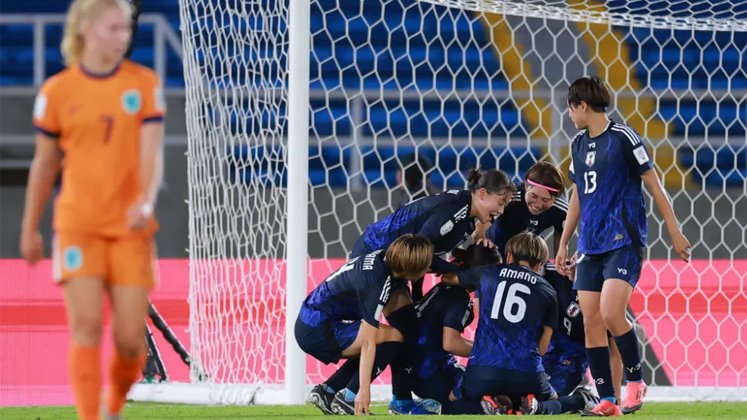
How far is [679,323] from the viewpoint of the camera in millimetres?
7781

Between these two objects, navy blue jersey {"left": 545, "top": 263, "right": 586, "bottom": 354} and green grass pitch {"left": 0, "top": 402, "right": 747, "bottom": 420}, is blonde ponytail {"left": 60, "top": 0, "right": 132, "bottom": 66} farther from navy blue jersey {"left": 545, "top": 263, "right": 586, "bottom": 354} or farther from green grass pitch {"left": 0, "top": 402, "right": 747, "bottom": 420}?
navy blue jersey {"left": 545, "top": 263, "right": 586, "bottom": 354}

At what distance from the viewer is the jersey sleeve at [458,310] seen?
15.5ft

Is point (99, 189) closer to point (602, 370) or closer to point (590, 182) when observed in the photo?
point (590, 182)

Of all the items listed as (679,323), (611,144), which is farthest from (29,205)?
(679,323)

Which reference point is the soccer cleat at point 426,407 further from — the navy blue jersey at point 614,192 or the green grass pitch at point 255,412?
the navy blue jersey at point 614,192

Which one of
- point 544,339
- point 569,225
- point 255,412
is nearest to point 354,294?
point 255,412

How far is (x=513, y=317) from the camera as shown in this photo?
4.49m

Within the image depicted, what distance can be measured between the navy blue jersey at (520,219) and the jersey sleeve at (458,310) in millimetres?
331

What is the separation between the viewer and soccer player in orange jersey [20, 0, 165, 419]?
9.29 feet

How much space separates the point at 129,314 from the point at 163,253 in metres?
7.95

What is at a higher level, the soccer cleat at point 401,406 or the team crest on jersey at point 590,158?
the team crest on jersey at point 590,158

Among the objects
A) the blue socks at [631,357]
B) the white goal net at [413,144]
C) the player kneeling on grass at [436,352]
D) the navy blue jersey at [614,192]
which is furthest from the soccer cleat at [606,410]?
the white goal net at [413,144]

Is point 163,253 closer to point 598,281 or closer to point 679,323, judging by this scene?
point 679,323

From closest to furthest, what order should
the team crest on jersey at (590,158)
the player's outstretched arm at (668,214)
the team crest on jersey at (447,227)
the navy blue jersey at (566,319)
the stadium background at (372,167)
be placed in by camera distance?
the player's outstretched arm at (668,214) → the team crest on jersey at (590,158) → the team crest on jersey at (447,227) → the navy blue jersey at (566,319) → the stadium background at (372,167)
